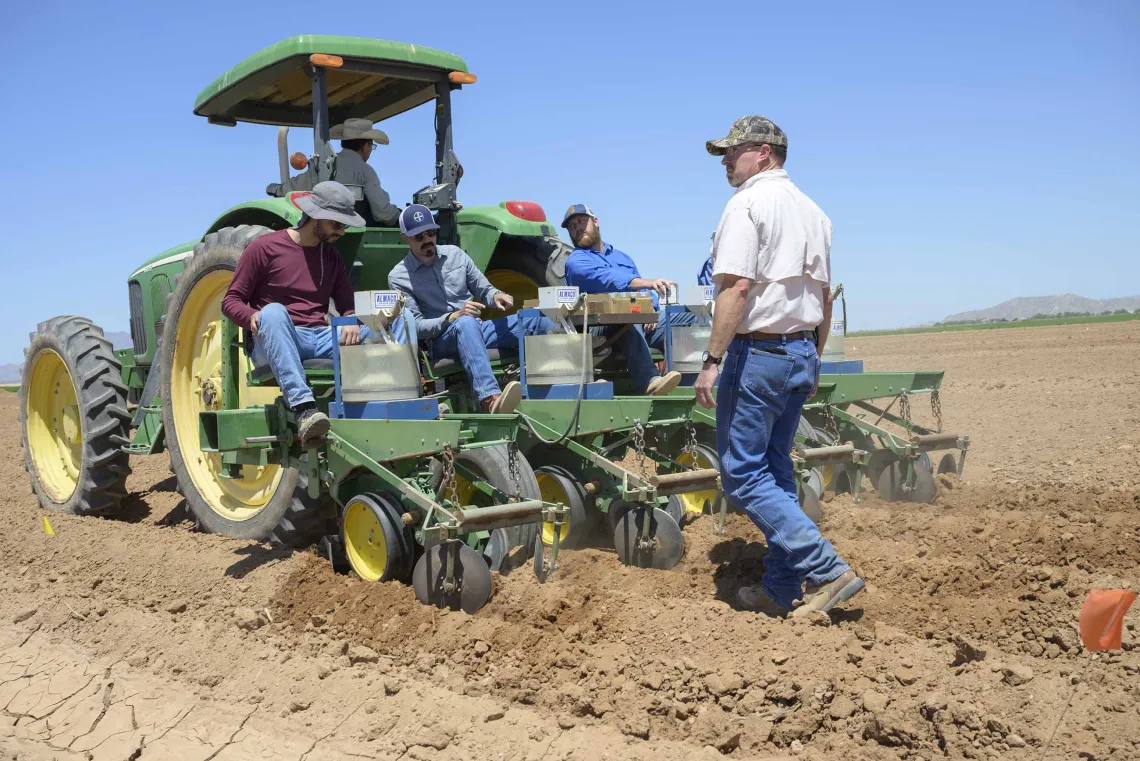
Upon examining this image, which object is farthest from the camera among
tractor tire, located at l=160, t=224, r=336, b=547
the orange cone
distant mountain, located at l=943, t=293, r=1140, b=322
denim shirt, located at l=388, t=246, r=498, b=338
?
distant mountain, located at l=943, t=293, r=1140, b=322

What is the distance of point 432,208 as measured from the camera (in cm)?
678

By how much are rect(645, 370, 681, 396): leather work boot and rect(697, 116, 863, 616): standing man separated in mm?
1988

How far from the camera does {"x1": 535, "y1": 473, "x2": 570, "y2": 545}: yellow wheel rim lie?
559 cm

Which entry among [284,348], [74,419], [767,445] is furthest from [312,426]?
[74,419]

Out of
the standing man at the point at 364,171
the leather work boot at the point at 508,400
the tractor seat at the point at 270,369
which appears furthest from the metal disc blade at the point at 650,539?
the standing man at the point at 364,171

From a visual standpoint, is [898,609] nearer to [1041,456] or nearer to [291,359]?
[291,359]

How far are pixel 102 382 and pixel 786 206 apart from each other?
5.08 m

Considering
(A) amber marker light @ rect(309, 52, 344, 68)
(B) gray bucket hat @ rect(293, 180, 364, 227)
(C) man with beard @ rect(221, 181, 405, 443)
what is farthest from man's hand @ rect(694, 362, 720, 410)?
(A) amber marker light @ rect(309, 52, 344, 68)

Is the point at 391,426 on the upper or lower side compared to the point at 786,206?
lower

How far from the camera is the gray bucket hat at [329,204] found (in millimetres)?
5406

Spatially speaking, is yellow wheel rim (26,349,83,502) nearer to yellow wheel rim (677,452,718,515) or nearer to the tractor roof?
the tractor roof

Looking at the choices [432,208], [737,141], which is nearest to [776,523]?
[737,141]

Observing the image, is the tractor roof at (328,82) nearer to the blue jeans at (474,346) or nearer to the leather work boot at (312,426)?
the blue jeans at (474,346)

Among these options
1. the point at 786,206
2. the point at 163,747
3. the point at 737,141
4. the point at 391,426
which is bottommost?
the point at 163,747
